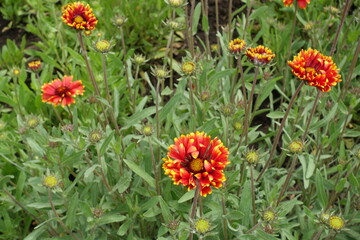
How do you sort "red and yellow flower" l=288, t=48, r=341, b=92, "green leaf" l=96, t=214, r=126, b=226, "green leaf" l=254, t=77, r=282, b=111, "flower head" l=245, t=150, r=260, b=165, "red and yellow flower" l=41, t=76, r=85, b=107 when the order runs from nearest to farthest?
"red and yellow flower" l=288, t=48, r=341, b=92 → "flower head" l=245, t=150, r=260, b=165 → "green leaf" l=96, t=214, r=126, b=226 → "red and yellow flower" l=41, t=76, r=85, b=107 → "green leaf" l=254, t=77, r=282, b=111

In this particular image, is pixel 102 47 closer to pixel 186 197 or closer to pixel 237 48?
pixel 237 48

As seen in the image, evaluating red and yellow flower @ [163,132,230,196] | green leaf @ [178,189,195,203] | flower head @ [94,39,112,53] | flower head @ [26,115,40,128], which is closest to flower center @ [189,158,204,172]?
red and yellow flower @ [163,132,230,196]

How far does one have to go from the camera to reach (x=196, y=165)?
118 cm

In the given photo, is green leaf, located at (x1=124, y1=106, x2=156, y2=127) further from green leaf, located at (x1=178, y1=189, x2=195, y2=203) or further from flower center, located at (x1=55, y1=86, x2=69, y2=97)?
green leaf, located at (x1=178, y1=189, x2=195, y2=203)

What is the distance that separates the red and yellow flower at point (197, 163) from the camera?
3.77 feet

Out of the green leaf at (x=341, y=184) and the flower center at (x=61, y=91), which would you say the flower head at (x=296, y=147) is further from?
the flower center at (x=61, y=91)

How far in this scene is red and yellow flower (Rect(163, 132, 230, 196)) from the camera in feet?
3.77

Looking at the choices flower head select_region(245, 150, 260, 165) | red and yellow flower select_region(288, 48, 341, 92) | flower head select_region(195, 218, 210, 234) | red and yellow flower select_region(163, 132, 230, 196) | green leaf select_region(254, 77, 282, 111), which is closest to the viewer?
red and yellow flower select_region(163, 132, 230, 196)

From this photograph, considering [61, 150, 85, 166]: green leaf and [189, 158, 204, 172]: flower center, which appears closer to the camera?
[189, 158, 204, 172]: flower center

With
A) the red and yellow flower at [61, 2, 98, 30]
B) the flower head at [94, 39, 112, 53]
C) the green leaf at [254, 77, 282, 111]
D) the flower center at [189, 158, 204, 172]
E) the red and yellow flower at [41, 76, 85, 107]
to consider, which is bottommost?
the green leaf at [254, 77, 282, 111]

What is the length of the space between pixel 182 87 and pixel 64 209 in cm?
76

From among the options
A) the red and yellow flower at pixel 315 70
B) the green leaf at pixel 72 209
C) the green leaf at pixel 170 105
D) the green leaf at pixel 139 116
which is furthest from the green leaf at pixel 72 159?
the red and yellow flower at pixel 315 70

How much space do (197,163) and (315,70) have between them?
1.94 ft

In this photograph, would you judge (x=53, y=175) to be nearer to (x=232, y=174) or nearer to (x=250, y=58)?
(x=232, y=174)
